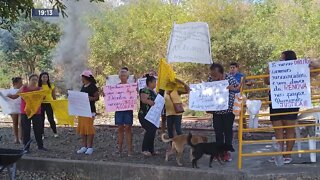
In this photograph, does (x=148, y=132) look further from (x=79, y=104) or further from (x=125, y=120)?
(x=79, y=104)

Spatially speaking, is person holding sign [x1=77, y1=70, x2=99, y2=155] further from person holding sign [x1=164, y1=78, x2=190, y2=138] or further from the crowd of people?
person holding sign [x1=164, y1=78, x2=190, y2=138]

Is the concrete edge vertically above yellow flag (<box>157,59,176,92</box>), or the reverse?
yellow flag (<box>157,59,176,92</box>)

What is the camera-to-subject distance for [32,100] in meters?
9.16

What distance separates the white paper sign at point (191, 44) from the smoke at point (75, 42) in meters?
15.7

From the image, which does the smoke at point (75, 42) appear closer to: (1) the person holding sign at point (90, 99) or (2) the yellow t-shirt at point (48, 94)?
(2) the yellow t-shirt at point (48, 94)

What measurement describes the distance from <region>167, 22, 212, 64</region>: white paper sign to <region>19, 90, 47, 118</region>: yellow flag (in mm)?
2551

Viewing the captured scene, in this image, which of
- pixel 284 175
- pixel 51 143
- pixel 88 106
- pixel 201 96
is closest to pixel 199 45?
pixel 201 96

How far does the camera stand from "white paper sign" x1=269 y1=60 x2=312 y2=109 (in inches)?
270

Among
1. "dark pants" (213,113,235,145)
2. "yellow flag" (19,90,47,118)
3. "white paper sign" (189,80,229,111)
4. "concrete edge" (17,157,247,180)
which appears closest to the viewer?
"concrete edge" (17,157,247,180)

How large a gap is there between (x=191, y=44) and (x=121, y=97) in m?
1.58

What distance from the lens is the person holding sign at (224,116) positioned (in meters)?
7.83

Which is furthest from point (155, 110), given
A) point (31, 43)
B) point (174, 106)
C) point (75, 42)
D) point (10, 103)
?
point (31, 43)

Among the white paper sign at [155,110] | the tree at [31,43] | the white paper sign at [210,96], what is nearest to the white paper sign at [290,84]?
the white paper sign at [210,96]

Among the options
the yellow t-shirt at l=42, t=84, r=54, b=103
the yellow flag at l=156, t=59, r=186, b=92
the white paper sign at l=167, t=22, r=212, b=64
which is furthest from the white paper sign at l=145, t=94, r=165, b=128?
the yellow t-shirt at l=42, t=84, r=54, b=103
